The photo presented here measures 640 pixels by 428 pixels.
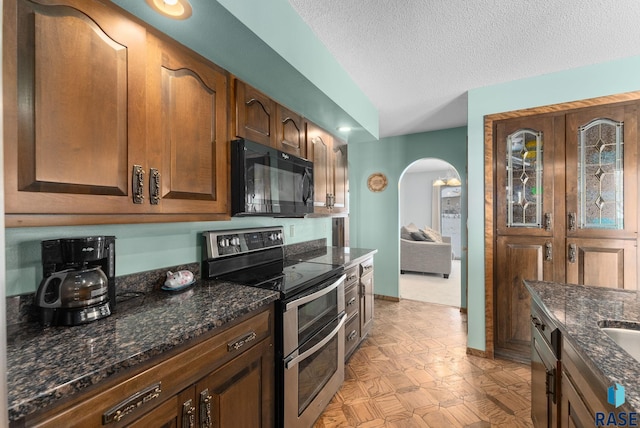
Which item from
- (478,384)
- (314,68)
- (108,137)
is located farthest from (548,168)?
(108,137)

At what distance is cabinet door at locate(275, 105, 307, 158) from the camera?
6.25ft

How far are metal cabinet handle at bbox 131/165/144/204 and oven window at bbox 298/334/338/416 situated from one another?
3.78 feet

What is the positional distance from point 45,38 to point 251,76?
3.41 feet

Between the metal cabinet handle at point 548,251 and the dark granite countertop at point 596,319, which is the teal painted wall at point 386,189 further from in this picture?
the dark granite countertop at point 596,319

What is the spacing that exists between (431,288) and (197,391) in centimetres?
449

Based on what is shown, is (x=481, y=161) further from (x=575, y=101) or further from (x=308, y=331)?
(x=308, y=331)

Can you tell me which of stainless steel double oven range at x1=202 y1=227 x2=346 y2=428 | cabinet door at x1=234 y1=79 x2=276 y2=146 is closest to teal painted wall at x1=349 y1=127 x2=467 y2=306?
stainless steel double oven range at x1=202 y1=227 x2=346 y2=428

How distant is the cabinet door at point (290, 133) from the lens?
190cm

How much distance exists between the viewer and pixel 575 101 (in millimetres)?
2350

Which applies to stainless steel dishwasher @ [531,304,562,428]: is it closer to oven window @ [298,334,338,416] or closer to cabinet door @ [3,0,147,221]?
oven window @ [298,334,338,416]

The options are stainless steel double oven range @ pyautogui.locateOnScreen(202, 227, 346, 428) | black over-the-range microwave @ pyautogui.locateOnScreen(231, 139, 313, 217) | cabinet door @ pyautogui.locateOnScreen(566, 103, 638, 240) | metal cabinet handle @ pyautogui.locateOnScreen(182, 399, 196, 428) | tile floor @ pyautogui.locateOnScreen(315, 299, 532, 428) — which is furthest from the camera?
cabinet door @ pyautogui.locateOnScreen(566, 103, 638, 240)

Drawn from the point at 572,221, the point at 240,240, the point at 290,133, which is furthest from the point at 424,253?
the point at 240,240

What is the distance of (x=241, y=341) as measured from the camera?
1.19 meters

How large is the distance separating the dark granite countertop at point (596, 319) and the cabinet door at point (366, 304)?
4.48ft
